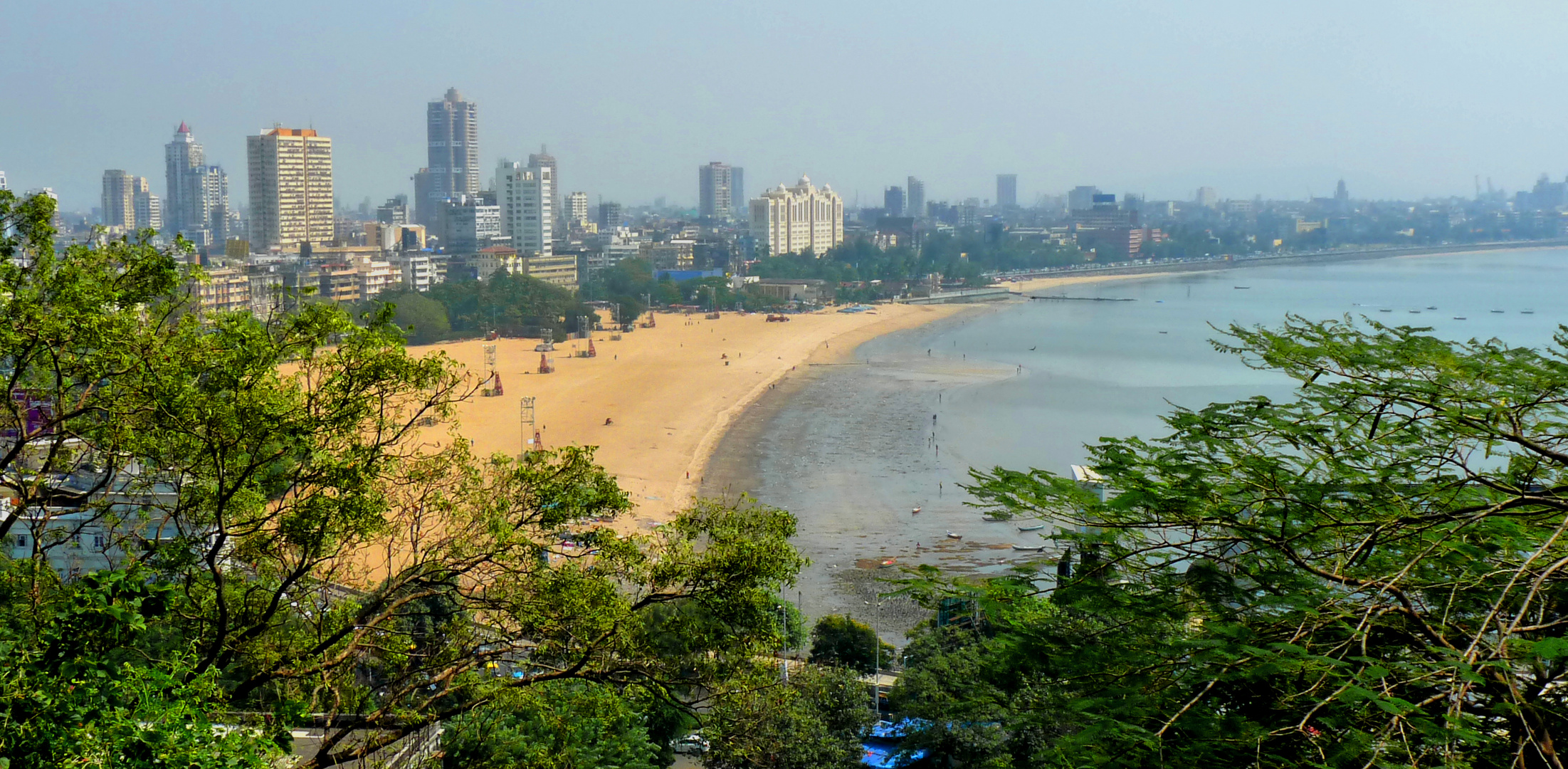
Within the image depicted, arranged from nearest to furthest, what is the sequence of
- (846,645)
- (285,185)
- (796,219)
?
(846,645)
(285,185)
(796,219)

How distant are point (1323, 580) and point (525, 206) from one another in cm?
7135

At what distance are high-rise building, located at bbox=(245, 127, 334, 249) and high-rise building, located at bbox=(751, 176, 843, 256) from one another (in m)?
26.5

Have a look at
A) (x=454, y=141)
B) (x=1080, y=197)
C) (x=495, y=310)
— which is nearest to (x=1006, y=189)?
(x=1080, y=197)

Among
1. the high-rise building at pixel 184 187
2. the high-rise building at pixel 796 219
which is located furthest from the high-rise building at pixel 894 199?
the high-rise building at pixel 184 187

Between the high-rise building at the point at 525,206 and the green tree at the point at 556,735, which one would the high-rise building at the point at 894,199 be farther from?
the green tree at the point at 556,735

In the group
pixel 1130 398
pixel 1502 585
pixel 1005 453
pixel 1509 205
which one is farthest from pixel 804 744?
pixel 1509 205

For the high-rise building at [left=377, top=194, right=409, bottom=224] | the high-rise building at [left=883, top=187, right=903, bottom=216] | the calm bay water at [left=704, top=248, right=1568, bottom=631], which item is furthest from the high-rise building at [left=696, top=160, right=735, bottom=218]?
the calm bay water at [left=704, top=248, right=1568, bottom=631]

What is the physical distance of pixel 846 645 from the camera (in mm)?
9977

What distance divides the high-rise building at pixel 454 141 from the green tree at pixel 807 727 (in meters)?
114

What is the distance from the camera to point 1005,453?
1878cm

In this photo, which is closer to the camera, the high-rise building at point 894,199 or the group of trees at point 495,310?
the group of trees at point 495,310

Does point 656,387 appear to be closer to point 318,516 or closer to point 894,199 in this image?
point 318,516

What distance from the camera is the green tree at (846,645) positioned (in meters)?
9.91

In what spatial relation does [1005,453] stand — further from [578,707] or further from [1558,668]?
[1558,668]
